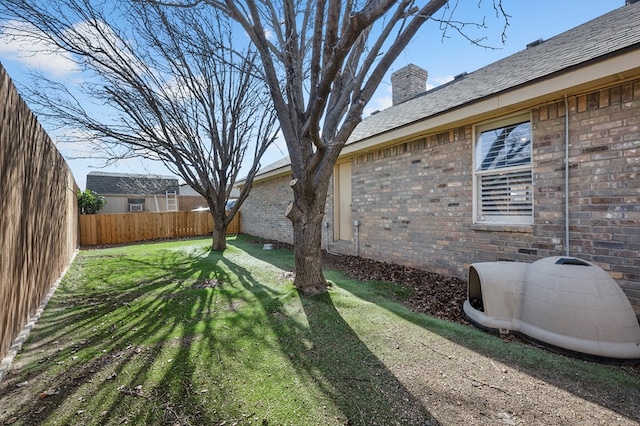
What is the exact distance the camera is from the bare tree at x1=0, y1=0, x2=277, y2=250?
253 inches

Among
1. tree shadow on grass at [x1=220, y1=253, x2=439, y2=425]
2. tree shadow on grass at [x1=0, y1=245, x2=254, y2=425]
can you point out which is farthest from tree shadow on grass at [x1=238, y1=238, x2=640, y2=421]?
tree shadow on grass at [x1=0, y1=245, x2=254, y2=425]

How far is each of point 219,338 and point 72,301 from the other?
3.10m

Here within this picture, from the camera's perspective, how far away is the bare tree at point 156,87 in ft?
21.1

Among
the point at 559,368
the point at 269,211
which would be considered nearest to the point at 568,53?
the point at 559,368

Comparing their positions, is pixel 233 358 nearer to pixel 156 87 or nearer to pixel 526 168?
pixel 526 168

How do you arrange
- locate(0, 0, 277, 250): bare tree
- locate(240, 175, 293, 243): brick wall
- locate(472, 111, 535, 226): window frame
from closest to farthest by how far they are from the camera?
locate(472, 111, 535, 226): window frame → locate(0, 0, 277, 250): bare tree → locate(240, 175, 293, 243): brick wall

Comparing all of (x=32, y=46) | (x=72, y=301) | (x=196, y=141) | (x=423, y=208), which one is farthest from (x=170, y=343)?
(x=196, y=141)

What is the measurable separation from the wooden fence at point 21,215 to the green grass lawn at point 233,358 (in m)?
0.37

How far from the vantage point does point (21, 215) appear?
10.7ft

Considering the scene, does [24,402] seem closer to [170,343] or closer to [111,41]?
[170,343]

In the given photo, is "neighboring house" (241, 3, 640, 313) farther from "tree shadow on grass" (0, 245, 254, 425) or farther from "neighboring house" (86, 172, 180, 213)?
"neighboring house" (86, 172, 180, 213)

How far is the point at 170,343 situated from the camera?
3105 millimetres

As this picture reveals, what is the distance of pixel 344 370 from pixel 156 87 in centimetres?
912

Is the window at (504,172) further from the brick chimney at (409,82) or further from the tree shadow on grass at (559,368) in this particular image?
the brick chimney at (409,82)
